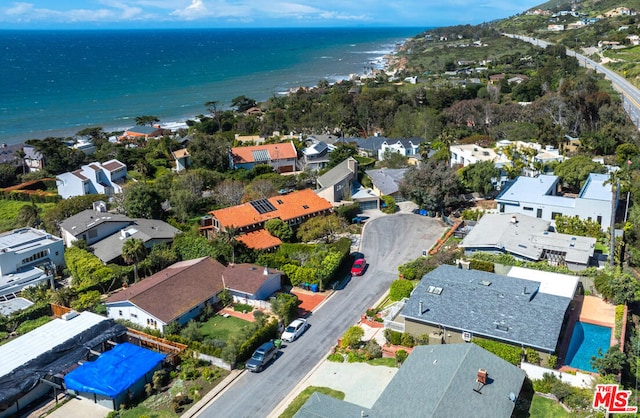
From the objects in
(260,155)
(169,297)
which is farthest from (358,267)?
(260,155)

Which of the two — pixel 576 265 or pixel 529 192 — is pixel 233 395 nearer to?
pixel 576 265

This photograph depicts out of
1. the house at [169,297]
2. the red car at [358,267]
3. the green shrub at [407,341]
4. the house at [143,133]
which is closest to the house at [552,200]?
the red car at [358,267]

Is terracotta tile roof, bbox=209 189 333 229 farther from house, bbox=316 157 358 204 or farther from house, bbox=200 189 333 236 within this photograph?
house, bbox=316 157 358 204

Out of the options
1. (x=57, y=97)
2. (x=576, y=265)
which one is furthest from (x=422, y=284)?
(x=57, y=97)

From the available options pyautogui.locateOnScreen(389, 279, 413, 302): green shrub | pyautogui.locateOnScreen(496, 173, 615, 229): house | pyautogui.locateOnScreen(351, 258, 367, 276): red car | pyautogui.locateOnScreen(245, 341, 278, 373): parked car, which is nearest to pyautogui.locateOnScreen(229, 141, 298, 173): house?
pyautogui.locateOnScreen(496, 173, 615, 229): house
